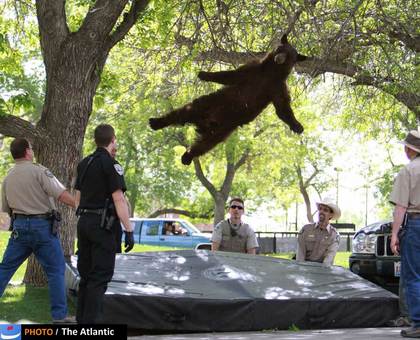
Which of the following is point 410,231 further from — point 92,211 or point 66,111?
point 66,111

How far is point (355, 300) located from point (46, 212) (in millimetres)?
3229

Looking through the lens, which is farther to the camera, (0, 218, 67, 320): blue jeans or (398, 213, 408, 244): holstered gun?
(0, 218, 67, 320): blue jeans

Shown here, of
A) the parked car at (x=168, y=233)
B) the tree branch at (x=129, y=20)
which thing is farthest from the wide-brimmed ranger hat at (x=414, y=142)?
the parked car at (x=168, y=233)

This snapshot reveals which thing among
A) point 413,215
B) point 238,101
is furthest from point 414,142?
point 238,101

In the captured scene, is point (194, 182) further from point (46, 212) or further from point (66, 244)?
point (46, 212)

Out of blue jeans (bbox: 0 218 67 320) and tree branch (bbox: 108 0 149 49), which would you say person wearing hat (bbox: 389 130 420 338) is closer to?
blue jeans (bbox: 0 218 67 320)

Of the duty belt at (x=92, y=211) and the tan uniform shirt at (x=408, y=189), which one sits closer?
the duty belt at (x=92, y=211)

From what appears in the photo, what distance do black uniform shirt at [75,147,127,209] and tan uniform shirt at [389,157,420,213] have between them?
2.23 meters

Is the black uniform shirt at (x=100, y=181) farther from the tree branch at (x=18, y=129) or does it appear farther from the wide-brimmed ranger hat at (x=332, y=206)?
the wide-brimmed ranger hat at (x=332, y=206)

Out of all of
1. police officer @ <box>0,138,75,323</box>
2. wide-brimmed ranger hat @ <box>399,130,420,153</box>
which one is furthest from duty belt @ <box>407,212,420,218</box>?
police officer @ <box>0,138,75,323</box>

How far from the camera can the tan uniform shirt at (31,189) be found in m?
5.96

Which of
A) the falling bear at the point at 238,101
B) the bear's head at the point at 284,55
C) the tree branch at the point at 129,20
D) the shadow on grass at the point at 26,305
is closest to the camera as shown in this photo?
the shadow on grass at the point at 26,305

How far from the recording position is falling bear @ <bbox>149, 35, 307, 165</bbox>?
762 cm

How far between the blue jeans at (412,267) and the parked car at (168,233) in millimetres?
17424
